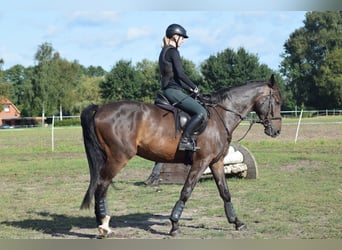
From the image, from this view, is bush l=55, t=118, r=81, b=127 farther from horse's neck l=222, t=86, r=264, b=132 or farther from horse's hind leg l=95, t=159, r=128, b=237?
horse's hind leg l=95, t=159, r=128, b=237

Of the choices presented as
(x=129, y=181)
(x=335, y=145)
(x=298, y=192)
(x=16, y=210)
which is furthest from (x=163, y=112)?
(x=335, y=145)

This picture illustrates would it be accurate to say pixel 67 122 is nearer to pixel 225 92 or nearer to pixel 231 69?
pixel 231 69

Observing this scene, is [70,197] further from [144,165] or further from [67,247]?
[144,165]

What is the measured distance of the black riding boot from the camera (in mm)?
7227

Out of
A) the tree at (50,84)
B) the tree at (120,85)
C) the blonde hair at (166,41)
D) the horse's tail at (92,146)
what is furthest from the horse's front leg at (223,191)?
the tree at (120,85)

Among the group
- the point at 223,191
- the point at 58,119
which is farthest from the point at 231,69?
the point at 223,191

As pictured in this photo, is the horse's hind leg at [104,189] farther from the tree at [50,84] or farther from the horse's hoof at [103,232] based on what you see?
the tree at [50,84]

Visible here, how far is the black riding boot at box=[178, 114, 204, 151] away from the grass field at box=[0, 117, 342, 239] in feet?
4.53

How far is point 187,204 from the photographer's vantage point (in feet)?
32.4

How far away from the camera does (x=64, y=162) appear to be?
1908 centimetres

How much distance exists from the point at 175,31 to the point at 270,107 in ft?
7.00

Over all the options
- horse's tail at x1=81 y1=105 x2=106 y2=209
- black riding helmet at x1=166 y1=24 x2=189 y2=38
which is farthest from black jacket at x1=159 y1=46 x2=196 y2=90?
horse's tail at x1=81 y1=105 x2=106 y2=209

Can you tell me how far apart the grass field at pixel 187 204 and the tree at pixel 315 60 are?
59806 millimetres

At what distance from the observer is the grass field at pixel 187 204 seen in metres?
7.37
